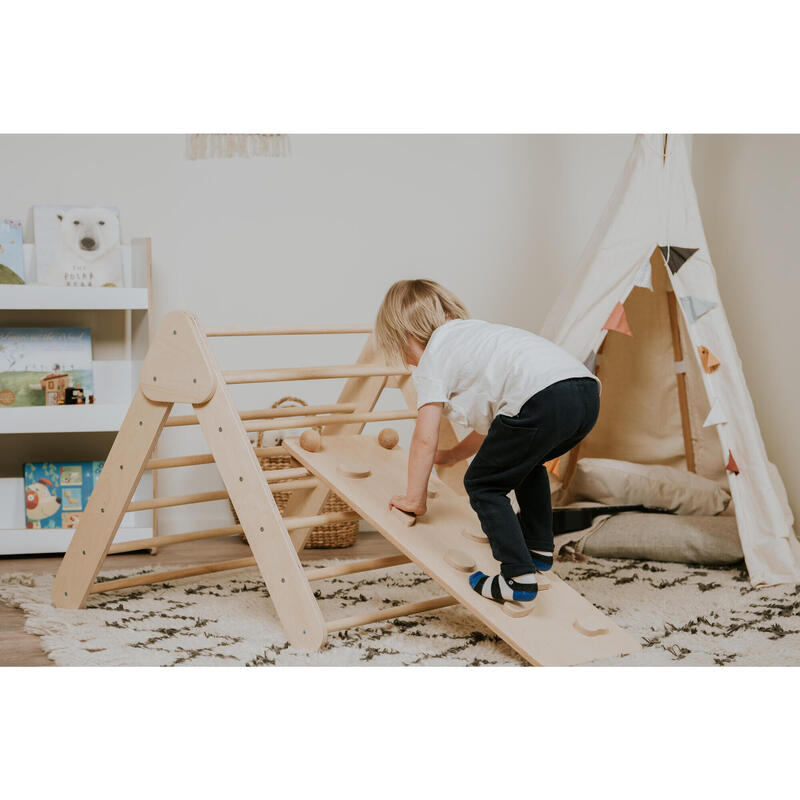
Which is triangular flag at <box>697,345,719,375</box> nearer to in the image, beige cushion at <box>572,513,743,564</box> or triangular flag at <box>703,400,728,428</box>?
triangular flag at <box>703,400,728,428</box>

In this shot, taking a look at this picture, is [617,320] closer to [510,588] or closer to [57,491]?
[510,588]

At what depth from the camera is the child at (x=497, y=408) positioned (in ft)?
5.86

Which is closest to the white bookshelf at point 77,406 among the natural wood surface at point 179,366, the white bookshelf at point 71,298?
the white bookshelf at point 71,298

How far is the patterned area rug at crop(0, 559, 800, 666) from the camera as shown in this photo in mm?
1720

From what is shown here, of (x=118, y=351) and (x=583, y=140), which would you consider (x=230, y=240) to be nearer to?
(x=118, y=351)

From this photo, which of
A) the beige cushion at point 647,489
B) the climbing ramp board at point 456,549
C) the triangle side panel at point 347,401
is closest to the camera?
the climbing ramp board at point 456,549

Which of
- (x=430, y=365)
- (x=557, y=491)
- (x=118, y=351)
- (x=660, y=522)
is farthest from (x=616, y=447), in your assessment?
(x=118, y=351)

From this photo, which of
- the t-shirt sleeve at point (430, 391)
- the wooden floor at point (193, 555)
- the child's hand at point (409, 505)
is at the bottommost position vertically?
the wooden floor at point (193, 555)

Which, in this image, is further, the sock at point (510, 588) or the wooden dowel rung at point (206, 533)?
the wooden dowel rung at point (206, 533)

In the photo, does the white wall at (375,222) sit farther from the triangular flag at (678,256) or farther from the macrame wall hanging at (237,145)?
the triangular flag at (678,256)

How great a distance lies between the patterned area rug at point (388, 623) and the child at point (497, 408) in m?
0.24

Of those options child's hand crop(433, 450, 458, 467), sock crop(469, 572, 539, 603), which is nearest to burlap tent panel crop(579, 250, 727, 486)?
child's hand crop(433, 450, 458, 467)

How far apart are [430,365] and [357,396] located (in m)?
0.50

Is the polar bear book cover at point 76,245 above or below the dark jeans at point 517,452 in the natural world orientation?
above
